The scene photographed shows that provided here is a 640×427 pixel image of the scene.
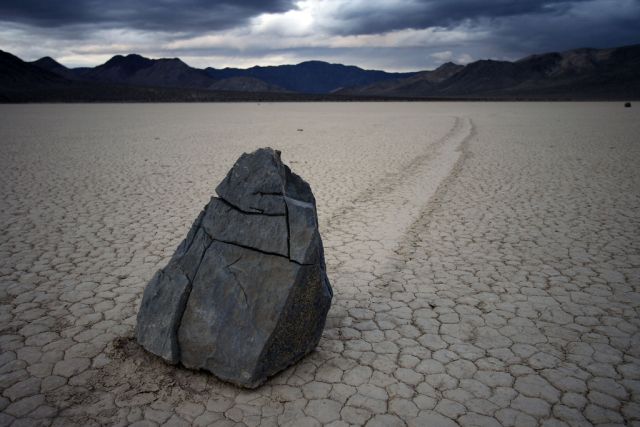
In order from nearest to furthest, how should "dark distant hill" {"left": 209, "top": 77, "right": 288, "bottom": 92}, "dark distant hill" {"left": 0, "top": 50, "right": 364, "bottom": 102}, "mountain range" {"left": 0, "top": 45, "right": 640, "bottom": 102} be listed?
A: 1. "dark distant hill" {"left": 0, "top": 50, "right": 364, "bottom": 102}
2. "mountain range" {"left": 0, "top": 45, "right": 640, "bottom": 102}
3. "dark distant hill" {"left": 209, "top": 77, "right": 288, "bottom": 92}

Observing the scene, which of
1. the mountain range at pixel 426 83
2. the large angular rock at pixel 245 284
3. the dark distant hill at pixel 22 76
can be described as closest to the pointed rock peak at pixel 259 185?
the large angular rock at pixel 245 284

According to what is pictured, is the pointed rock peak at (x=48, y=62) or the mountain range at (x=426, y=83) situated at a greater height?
the pointed rock peak at (x=48, y=62)

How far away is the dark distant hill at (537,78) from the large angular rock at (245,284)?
99.5 m

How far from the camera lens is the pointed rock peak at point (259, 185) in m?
2.81

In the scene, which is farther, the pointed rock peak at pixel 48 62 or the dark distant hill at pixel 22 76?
the pointed rock peak at pixel 48 62

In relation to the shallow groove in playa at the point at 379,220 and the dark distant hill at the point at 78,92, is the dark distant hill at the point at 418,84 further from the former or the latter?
the shallow groove in playa at the point at 379,220

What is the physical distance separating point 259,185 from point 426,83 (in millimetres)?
165298

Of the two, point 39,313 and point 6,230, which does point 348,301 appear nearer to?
point 39,313

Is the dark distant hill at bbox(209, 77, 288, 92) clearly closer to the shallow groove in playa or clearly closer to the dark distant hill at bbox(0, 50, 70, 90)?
the dark distant hill at bbox(0, 50, 70, 90)

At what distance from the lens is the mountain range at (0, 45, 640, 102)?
6775cm

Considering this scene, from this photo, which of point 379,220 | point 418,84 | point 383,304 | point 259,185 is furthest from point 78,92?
point 418,84

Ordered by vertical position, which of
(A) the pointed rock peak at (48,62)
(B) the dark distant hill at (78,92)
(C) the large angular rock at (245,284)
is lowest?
(C) the large angular rock at (245,284)

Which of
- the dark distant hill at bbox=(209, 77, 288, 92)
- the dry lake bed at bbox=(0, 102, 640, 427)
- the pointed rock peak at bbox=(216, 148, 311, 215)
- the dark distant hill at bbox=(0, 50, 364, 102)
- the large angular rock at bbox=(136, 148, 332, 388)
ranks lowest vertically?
the dry lake bed at bbox=(0, 102, 640, 427)

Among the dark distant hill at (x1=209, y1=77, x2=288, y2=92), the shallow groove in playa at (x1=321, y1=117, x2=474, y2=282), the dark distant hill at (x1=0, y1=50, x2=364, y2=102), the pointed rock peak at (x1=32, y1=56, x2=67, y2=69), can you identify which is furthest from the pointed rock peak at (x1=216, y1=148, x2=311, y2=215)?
the pointed rock peak at (x1=32, y1=56, x2=67, y2=69)
